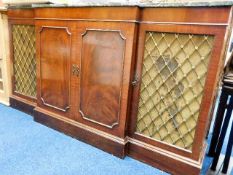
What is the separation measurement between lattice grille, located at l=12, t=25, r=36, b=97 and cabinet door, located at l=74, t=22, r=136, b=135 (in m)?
0.77

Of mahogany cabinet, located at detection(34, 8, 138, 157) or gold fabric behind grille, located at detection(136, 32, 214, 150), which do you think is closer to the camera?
gold fabric behind grille, located at detection(136, 32, 214, 150)

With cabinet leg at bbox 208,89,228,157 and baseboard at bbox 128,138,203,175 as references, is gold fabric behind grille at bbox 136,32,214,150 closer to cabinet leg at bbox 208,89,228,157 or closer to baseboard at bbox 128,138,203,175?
baseboard at bbox 128,138,203,175

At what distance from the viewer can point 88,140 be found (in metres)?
1.85

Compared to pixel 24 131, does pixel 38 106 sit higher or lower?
higher

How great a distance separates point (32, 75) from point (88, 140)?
1.03 metres

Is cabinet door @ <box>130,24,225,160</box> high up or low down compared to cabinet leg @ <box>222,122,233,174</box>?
up

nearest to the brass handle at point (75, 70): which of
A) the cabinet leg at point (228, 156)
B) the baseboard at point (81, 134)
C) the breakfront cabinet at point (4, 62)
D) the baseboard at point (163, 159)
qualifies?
the baseboard at point (81, 134)

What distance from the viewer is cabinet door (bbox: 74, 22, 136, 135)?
155 centimetres

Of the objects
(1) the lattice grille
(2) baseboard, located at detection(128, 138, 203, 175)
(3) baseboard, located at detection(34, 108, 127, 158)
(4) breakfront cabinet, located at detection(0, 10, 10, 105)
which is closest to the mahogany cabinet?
(3) baseboard, located at detection(34, 108, 127, 158)

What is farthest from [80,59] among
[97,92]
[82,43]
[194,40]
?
[194,40]

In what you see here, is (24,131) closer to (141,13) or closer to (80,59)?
(80,59)

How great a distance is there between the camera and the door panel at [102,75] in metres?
1.57

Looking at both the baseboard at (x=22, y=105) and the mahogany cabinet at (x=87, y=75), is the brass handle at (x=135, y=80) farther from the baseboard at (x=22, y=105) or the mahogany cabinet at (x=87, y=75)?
the baseboard at (x=22, y=105)

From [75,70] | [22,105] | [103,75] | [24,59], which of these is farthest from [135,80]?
[22,105]
